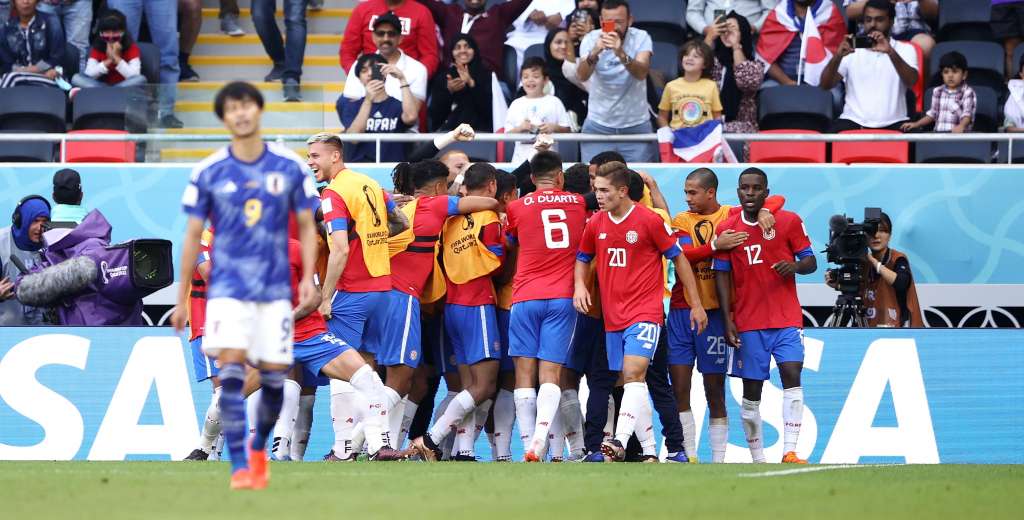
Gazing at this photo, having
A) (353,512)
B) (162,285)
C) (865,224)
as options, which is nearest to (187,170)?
(162,285)

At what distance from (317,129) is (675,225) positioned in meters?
5.10

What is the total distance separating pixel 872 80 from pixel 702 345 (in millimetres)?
5765

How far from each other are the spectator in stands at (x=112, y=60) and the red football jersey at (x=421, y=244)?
6.81m

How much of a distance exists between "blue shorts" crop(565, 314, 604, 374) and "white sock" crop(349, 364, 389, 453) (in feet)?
5.46

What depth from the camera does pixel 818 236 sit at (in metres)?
16.0

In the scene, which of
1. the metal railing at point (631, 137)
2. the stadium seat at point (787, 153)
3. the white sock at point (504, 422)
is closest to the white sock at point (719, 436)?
the white sock at point (504, 422)

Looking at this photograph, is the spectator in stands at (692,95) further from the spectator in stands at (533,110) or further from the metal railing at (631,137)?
the spectator in stands at (533,110)

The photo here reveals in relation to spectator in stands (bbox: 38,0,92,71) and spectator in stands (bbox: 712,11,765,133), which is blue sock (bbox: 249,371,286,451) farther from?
spectator in stands (bbox: 38,0,92,71)

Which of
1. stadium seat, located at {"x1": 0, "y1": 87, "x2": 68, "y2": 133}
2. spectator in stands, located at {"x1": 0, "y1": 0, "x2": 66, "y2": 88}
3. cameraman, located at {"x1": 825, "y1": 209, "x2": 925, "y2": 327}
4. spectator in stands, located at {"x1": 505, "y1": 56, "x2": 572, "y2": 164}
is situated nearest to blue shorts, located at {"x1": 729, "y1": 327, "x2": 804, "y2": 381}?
cameraman, located at {"x1": 825, "y1": 209, "x2": 925, "y2": 327}

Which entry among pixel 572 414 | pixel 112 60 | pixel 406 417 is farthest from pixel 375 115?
pixel 572 414

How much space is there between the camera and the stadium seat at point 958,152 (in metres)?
16.5

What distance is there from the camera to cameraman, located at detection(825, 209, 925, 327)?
46.9ft

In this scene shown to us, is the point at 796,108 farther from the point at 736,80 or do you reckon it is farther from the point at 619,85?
the point at 619,85

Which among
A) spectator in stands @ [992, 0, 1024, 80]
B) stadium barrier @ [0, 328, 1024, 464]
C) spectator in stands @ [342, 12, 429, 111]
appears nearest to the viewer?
stadium barrier @ [0, 328, 1024, 464]
